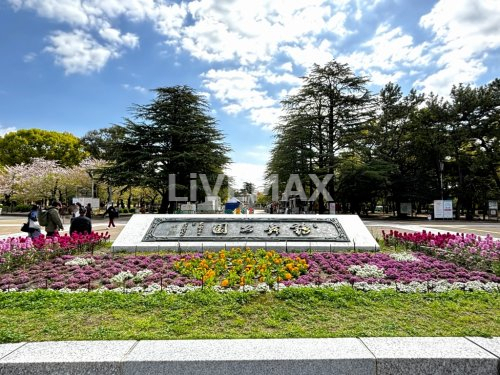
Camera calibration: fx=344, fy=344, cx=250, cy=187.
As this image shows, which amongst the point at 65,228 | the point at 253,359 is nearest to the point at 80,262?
the point at 253,359

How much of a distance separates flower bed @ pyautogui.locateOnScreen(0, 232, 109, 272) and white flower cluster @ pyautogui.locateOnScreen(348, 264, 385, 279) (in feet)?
19.6

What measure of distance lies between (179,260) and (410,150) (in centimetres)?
3125

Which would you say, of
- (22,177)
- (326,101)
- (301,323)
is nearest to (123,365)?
(301,323)

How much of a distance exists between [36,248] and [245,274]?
4.79m

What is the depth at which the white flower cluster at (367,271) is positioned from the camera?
5.82 metres

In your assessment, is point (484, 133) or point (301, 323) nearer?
point (301, 323)

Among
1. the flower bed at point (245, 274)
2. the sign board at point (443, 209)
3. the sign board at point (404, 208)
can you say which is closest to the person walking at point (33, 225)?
the flower bed at point (245, 274)

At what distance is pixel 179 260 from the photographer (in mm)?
6836

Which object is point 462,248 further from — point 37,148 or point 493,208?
point 37,148

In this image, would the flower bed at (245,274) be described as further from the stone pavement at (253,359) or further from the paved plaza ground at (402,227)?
the paved plaza ground at (402,227)

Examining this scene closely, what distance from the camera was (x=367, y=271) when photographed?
5984 millimetres

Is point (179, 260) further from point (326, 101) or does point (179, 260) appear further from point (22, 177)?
point (22, 177)

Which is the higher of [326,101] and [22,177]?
[326,101]

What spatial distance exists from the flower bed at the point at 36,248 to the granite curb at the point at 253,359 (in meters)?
4.38
